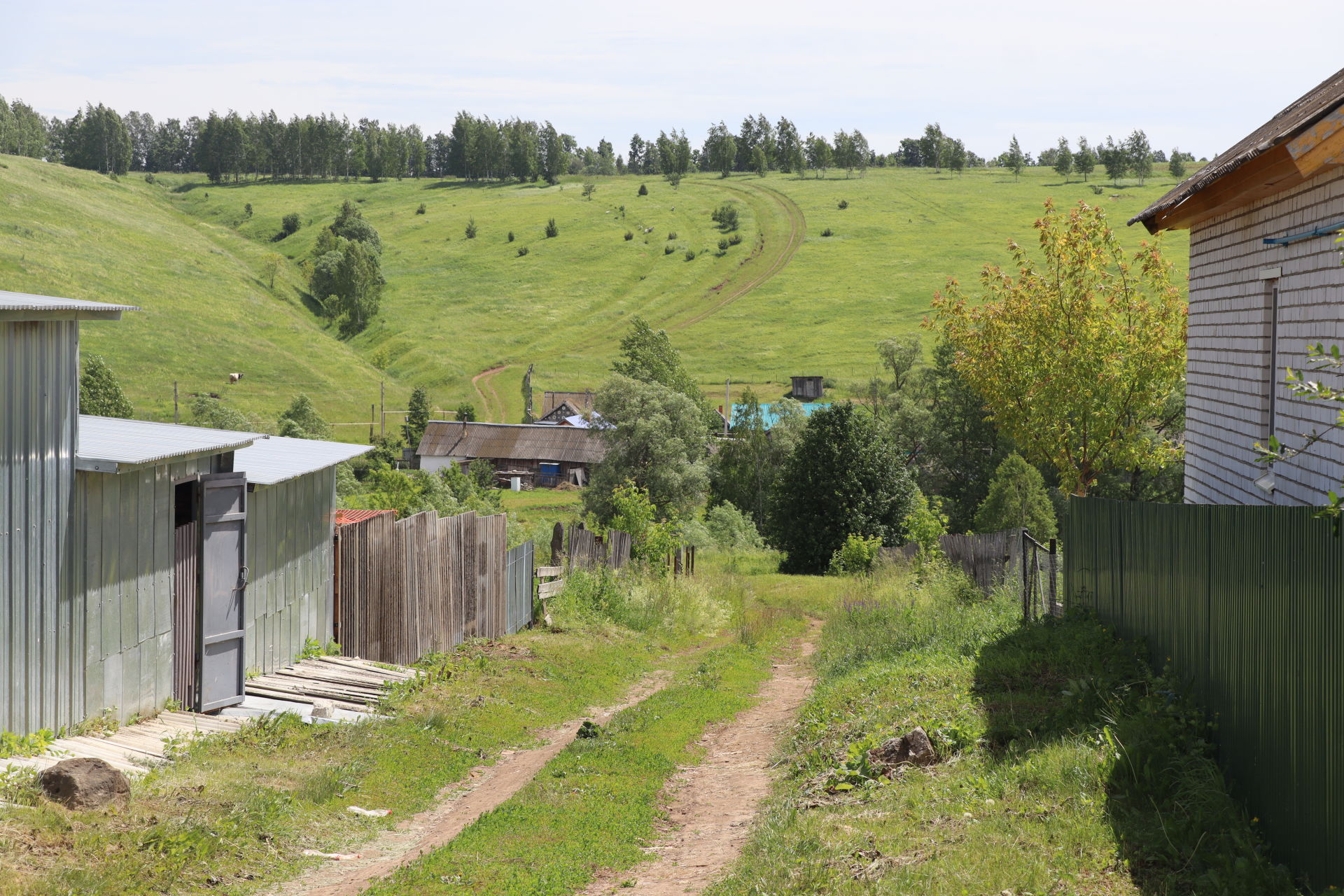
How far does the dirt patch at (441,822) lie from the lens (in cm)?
646

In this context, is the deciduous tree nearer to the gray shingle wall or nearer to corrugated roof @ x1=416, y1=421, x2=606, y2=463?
the gray shingle wall

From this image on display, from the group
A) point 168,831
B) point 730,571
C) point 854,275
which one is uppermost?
point 854,275

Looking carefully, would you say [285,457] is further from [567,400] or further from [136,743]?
[567,400]

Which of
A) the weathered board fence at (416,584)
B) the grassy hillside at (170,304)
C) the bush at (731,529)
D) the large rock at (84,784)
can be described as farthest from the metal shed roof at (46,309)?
the grassy hillside at (170,304)

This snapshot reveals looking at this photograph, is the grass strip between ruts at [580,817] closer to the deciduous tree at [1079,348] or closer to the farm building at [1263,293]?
the farm building at [1263,293]

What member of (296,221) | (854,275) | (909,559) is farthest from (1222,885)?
(296,221)

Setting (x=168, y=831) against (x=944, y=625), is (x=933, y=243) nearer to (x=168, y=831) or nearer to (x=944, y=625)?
(x=944, y=625)

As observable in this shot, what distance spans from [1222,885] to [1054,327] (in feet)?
55.0

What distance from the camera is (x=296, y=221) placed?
409 feet

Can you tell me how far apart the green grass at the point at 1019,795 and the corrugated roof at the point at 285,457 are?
5.54 m

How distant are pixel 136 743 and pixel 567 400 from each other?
66424 millimetres

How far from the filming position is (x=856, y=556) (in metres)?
28.2

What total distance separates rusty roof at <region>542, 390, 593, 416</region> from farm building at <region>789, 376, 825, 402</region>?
14446 millimetres

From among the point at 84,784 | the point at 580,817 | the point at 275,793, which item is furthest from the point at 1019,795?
the point at 84,784
